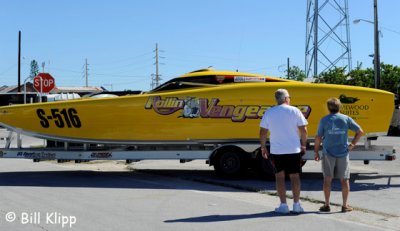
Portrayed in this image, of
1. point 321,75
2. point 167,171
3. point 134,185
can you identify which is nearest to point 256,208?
point 134,185

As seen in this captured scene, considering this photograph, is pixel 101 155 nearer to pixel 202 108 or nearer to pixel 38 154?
pixel 38 154

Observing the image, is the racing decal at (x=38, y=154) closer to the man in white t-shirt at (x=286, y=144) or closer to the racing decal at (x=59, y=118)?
the racing decal at (x=59, y=118)

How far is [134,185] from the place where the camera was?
1031 centimetres

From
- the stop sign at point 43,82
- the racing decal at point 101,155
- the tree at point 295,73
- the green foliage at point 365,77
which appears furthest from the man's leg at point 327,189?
the tree at point 295,73

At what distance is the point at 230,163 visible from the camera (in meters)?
11.1

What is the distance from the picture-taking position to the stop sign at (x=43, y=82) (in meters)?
24.4

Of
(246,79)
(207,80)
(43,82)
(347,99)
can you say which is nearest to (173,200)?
(207,80)

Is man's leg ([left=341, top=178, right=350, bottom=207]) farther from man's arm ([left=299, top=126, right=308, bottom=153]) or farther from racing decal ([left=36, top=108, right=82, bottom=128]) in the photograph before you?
racing decal ([left=36, top=108, right=82, bottom=128])

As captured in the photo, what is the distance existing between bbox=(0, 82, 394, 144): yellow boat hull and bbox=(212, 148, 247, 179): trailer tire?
0.36 meters

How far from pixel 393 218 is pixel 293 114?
202 cm

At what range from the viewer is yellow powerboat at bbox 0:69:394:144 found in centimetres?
1123

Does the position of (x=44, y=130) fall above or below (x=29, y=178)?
above

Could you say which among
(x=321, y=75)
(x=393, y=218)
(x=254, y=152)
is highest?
(x=321, y=75)

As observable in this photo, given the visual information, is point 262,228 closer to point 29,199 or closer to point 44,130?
point 29,199
